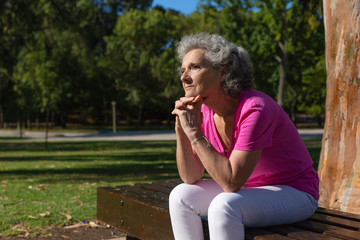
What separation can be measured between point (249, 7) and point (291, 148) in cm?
2628

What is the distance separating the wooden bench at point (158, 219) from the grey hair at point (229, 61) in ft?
2.56

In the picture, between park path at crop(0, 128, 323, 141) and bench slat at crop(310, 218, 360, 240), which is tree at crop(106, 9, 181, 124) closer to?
park path at crop(0, 128, 323, 141)

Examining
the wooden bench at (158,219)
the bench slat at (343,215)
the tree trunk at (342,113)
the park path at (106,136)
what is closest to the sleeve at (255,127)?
the wooden bench at (158,219)

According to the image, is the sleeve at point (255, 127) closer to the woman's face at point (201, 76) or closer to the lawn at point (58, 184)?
the woman's face at point (201, 76)

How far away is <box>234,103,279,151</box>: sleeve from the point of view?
2395 mm

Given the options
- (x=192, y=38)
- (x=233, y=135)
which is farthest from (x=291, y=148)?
(x=192, y=38)

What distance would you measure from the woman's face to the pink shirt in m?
0.17

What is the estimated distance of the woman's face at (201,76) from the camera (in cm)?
264

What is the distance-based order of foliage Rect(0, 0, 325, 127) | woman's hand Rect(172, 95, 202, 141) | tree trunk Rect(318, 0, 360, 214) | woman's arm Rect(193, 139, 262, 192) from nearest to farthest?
woman's arm Rect(193, 139, 262, 192)
woman's hand Rect(172, 95, 202, 141)
tree trunk Rect(318, 0, 360, 214)
foliage Rect(0, 0, 325, 127)

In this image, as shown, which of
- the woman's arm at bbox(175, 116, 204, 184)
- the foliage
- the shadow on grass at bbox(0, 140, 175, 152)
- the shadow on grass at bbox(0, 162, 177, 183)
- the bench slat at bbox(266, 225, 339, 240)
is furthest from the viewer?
the foliage

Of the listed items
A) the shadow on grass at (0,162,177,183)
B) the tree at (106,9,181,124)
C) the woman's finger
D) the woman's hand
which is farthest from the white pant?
the tree at (106,9,181,124)

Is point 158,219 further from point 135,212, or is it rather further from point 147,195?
point 147,195

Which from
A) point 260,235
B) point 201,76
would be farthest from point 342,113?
point 260,235

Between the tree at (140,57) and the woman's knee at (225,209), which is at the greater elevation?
the tree at (140,57)
